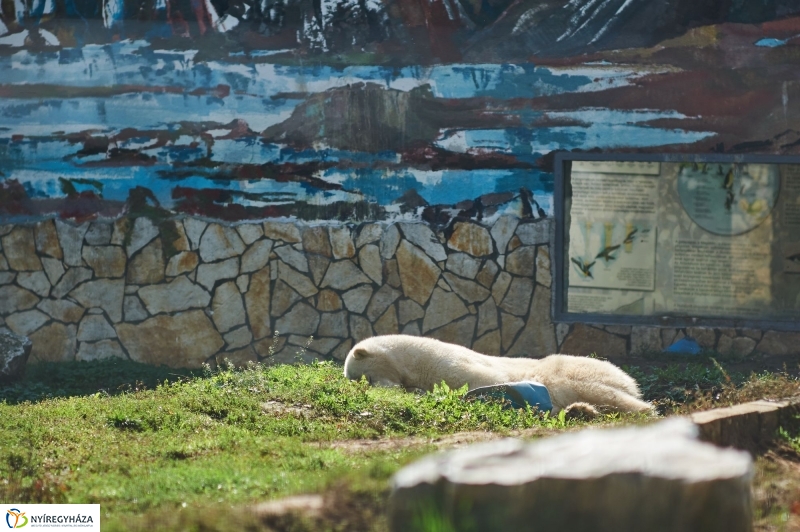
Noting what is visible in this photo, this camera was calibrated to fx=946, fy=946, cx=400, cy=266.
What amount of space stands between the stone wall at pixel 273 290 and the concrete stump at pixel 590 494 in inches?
325

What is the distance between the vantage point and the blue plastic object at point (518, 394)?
26.3 ft

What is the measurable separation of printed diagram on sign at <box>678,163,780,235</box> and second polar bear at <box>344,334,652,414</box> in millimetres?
3626

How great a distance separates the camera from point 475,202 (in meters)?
11.9

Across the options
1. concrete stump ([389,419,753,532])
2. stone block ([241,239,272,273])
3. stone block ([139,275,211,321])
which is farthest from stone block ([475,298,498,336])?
concrete stump ([389,419,753,532])

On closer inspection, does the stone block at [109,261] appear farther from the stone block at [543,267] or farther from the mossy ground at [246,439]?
the stone block at [543,267]

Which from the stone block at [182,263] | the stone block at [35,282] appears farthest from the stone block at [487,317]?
the stone block at [35,282]

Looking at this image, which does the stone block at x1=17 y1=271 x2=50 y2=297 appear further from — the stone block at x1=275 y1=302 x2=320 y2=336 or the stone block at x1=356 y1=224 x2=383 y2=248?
the stone block at x1=356 y1=224 x2=383 y2=248

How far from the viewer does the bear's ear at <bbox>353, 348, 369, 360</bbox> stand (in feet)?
29.9

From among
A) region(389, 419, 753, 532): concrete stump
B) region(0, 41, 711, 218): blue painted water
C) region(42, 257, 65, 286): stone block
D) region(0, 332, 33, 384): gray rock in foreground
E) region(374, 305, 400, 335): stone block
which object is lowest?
region(374, 305, 400, 335): stone block

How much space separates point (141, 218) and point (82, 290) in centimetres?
121

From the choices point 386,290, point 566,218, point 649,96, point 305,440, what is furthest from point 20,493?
point 649,96

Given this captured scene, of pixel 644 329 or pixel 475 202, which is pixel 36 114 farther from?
pixel 644 329

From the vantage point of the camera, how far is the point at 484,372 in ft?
28.6

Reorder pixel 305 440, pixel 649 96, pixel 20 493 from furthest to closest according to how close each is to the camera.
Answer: pixel 649 96
pixel 305 440
pixel 20 493
